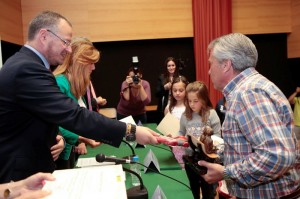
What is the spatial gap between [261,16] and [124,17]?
2.45m

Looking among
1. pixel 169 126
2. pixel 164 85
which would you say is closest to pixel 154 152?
pixel 169 126

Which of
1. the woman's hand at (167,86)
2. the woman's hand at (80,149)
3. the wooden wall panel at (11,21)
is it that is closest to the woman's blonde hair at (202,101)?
the woman's hand at (80,149)

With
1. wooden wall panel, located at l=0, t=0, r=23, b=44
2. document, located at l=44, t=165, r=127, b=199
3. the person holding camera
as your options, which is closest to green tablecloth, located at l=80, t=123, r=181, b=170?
document, located at l=44, t=165, r=127, b=199

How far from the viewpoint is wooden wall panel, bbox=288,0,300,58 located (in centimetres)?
554

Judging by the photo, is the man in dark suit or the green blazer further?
the green blazer

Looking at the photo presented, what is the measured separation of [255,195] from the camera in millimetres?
1296

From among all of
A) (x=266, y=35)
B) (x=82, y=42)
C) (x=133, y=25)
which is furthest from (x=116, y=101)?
(x=82, y=42)

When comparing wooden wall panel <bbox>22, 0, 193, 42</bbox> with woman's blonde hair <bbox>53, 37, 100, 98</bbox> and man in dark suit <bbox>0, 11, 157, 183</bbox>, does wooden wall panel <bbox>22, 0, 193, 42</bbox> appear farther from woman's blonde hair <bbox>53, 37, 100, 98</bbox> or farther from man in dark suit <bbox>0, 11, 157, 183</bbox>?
man in dark suit <bbox>0, 11, 157, 183</bbox>

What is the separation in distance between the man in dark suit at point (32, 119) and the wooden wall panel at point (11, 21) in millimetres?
3096

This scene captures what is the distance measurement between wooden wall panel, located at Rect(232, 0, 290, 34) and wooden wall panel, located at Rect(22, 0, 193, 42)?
909 mm

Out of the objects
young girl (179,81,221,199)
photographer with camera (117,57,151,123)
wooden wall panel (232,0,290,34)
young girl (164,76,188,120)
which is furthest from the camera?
wooden wall panel (232,0,290,34)

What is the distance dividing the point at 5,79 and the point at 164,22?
4.45m

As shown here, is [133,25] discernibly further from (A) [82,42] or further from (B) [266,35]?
(A) [82,42]

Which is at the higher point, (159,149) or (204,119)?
(204,119)
